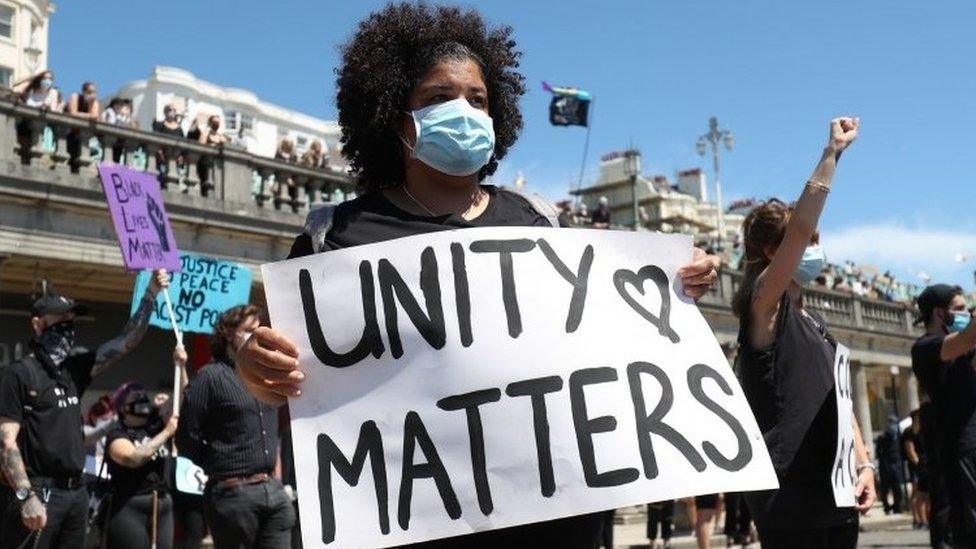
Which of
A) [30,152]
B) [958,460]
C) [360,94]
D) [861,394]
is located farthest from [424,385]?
[861,394]

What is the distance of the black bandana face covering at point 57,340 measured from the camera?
643 cm

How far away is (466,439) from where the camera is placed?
249 centimetres

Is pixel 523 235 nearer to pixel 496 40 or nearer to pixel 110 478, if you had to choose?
pixel 496 40

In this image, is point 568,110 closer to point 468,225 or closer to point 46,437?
point 46,437

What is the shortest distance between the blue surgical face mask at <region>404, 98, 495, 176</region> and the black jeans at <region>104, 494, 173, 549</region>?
4986 millimetres

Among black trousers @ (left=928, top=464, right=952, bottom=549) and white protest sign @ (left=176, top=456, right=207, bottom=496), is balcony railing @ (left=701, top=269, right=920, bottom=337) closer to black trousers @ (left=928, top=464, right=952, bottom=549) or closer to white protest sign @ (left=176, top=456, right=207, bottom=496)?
black trousers @ (left=928, top=464, right=952, bottom=549)

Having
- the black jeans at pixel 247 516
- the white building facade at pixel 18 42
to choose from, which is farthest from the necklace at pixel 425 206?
the white building facade at pixel 18 42

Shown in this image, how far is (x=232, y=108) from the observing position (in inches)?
2274

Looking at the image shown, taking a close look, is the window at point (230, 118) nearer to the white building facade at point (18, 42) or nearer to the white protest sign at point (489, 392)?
the white building facade at point (18, 42)

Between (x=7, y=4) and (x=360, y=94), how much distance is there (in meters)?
62.3

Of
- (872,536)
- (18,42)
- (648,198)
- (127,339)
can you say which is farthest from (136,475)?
(648,198)

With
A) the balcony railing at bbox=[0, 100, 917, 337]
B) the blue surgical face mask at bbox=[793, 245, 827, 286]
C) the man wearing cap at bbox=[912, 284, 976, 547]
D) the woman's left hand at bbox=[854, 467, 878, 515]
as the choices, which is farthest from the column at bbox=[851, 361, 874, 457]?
the woman's left hand at bbox=[854, 467, 878, 515]

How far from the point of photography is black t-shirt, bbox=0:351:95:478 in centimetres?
618

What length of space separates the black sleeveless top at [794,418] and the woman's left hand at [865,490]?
2.3 inches
